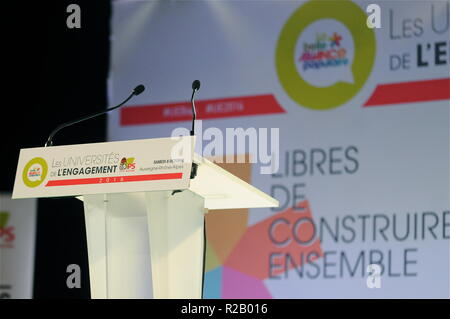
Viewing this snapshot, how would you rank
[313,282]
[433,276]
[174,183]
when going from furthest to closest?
1. [313,282]
2. [433,276]
3. [174,183]

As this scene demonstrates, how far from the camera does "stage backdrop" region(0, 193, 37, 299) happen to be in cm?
553

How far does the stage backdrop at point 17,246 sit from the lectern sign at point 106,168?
3117mm

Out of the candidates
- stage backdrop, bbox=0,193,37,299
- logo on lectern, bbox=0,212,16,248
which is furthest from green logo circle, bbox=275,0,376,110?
logo on lectern, bbox=0,212,16,248

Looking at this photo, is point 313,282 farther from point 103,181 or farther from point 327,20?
point 103,181

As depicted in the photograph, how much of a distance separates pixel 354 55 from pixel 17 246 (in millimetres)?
2644

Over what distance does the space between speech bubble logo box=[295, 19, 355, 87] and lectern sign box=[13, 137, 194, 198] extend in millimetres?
2809

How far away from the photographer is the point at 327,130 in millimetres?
5020

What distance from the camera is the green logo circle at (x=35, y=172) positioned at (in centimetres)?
255

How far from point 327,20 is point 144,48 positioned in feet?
4.46

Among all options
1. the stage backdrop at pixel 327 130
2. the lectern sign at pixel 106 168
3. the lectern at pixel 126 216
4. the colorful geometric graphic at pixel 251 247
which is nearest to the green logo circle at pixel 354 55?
the stage backdrop at pixel 327 130

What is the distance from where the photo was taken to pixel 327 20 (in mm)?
5117

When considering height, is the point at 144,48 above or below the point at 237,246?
above

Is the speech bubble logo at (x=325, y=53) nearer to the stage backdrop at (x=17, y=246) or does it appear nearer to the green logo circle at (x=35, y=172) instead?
the stage backdrop at (x=17, y=246)
